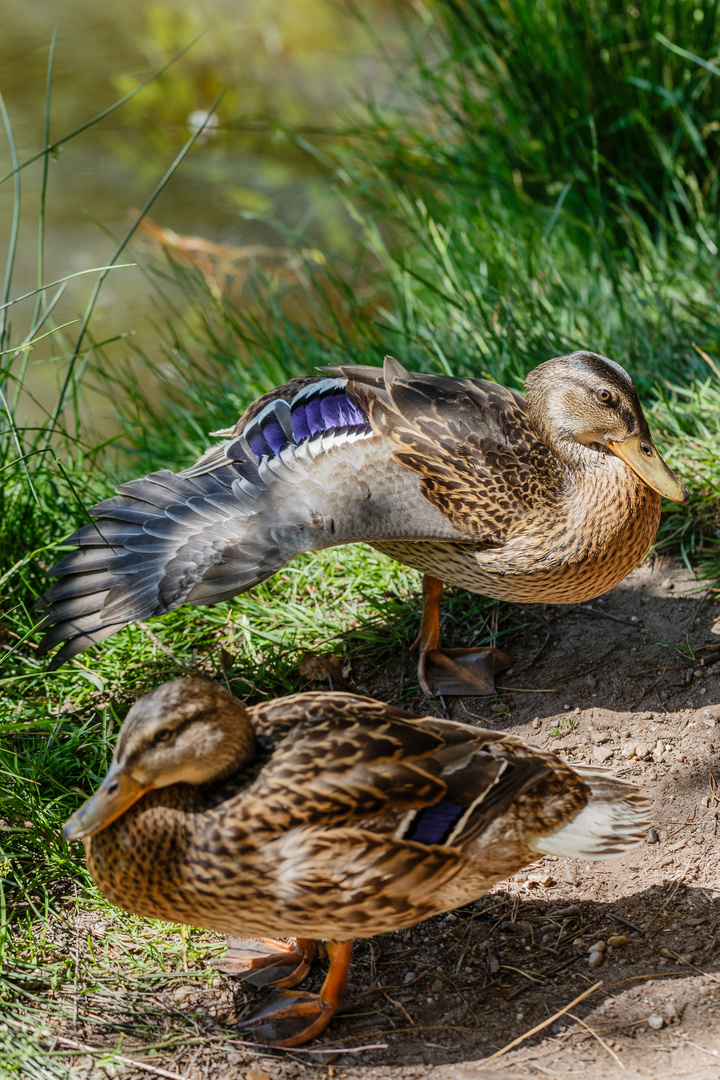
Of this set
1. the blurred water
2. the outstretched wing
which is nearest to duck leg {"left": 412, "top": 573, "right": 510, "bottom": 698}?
the outstretched wing

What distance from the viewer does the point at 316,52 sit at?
31.4 feet

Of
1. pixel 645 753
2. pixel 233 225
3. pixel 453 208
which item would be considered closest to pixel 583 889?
pixel 645 753

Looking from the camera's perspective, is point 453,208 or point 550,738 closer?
point 550,738

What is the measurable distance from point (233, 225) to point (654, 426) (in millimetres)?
4593

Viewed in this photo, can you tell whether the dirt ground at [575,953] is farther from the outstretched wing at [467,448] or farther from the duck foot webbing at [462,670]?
the outstretched wing at [467,448]

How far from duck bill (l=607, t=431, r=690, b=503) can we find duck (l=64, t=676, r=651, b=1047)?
45.5 inches

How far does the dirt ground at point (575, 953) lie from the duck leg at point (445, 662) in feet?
0.22

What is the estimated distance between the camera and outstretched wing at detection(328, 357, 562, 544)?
3.34 metres

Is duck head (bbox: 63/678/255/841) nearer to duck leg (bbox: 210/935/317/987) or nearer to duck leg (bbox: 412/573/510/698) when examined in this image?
duck leg (bbox: 210/935/317/987)

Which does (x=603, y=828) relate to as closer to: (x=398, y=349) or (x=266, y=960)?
(x=266, y=960)

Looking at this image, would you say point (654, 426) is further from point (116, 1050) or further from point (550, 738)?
point (116, 1050)

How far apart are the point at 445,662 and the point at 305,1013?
4.40ft

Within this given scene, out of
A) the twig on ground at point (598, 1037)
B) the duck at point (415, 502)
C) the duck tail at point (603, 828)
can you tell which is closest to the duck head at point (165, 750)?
the duck at point (415, 502)

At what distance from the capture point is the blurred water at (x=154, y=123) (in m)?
7.47
